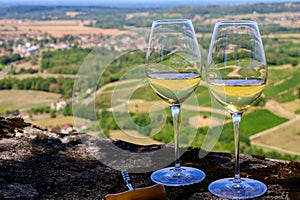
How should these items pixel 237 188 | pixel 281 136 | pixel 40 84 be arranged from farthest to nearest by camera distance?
1. pixel 281 136
2. pixel 40 84
3. pixel 237 188

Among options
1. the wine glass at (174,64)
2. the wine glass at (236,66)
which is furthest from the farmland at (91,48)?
the wine glass at (236,66)

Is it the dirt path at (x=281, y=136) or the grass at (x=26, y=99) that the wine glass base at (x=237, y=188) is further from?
the dirt path at (x=281, y=136)

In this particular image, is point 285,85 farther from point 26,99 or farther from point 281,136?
point 26,99

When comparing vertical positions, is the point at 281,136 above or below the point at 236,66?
below

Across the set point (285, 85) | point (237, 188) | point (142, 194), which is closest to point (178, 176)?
point (237, 188)

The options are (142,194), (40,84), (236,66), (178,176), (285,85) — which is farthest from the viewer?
(285,85)

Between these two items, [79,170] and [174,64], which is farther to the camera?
[79,170]

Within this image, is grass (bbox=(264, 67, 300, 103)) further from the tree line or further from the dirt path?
the tree line

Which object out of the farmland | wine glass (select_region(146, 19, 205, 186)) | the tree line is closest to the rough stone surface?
wine glass (select_region(146, 19, 205, 186))

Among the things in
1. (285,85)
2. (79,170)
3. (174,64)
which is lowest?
(285,85)

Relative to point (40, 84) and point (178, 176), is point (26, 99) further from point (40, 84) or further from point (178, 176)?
point (178, 176)
